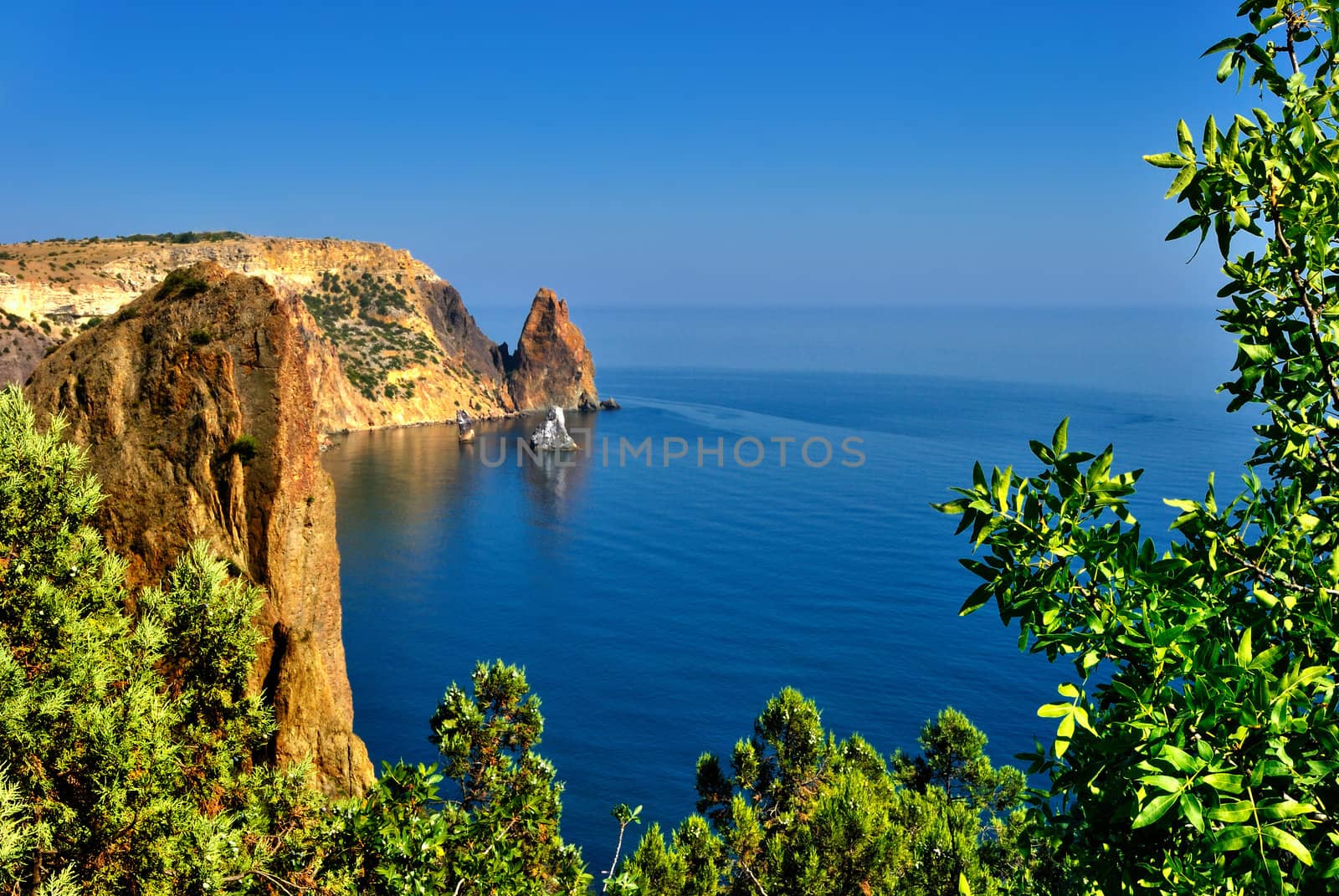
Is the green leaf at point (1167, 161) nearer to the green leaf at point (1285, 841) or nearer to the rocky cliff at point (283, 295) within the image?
the green leaf at point (1285, 841)

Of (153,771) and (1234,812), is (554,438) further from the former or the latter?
(1234,812)

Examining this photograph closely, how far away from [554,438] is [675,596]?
8274 centimetres

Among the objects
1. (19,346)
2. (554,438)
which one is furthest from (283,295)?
(554,438)

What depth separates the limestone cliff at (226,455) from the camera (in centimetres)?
2486

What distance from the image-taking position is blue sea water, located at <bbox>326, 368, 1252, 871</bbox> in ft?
185

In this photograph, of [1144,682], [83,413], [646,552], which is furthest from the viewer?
[646,552]

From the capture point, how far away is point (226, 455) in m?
26.5

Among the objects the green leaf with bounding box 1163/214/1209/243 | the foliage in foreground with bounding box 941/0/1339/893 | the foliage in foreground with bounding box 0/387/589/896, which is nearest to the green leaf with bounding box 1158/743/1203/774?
the foliage in foreground with bounding box 941/0/1339/893

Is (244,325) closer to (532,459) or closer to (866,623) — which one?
(866,623)

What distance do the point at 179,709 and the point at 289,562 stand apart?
10.0 m

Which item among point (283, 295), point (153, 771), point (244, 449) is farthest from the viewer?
point (283, 295)

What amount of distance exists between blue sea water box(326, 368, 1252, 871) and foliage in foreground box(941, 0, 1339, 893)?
41480 mm

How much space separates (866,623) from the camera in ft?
237

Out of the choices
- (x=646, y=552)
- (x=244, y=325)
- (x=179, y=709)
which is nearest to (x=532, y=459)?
(x=646, y=552)
